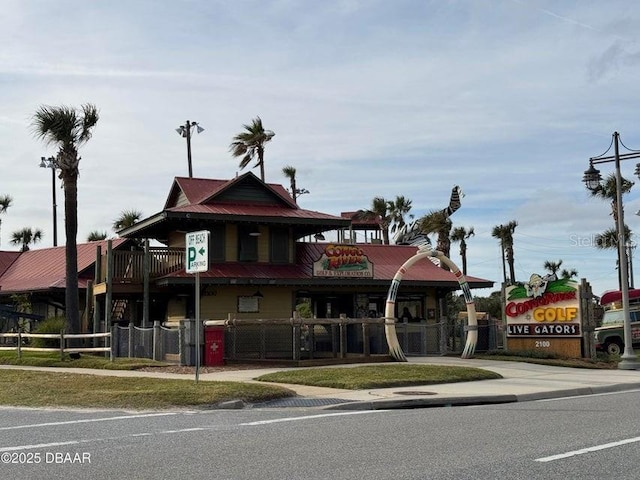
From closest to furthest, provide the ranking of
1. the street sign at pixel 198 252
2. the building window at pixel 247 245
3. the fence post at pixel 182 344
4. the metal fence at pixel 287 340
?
1. the street sign at pixel 198 252
2. the fence post at pixel 182 344
3. the metal fence at pixel 287 340
4. the building window at pixel 247 245

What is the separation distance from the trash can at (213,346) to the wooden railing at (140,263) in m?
6.83

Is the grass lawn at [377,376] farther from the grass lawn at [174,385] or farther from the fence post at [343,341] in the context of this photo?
the fence post at [343,341]

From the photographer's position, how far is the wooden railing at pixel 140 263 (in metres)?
28.3

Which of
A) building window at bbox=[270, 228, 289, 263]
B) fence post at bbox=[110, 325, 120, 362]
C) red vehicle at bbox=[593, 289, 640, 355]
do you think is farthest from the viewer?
red vehicle at bbox=[593, 289, 640, 355]

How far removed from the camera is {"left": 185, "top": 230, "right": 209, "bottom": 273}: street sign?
53.0ft

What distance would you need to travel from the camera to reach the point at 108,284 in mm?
26797

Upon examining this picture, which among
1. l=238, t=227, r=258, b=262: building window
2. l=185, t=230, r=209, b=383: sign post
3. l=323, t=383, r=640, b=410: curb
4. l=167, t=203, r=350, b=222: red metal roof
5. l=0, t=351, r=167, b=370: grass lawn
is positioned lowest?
l=323, t=383, r=640, b=410: curb

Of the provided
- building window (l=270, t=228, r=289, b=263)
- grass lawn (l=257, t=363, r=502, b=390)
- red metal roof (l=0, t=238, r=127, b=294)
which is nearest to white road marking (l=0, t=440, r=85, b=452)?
grass lawn (l=257, t=363, r=502, b=390)

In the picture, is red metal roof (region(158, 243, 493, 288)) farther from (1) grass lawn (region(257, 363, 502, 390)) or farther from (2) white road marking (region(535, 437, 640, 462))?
(2) white road marking (region(535, 437, 640, 462))

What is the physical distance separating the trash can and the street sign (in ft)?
20.2

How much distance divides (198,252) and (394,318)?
32.6 ft

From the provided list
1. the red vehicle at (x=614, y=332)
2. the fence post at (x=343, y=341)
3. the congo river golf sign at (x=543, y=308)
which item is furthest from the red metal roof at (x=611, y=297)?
the fence post at (x=343, y=341)

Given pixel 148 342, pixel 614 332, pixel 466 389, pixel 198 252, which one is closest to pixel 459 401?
pixel 466 389

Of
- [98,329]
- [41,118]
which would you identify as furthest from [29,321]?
[41,118]
